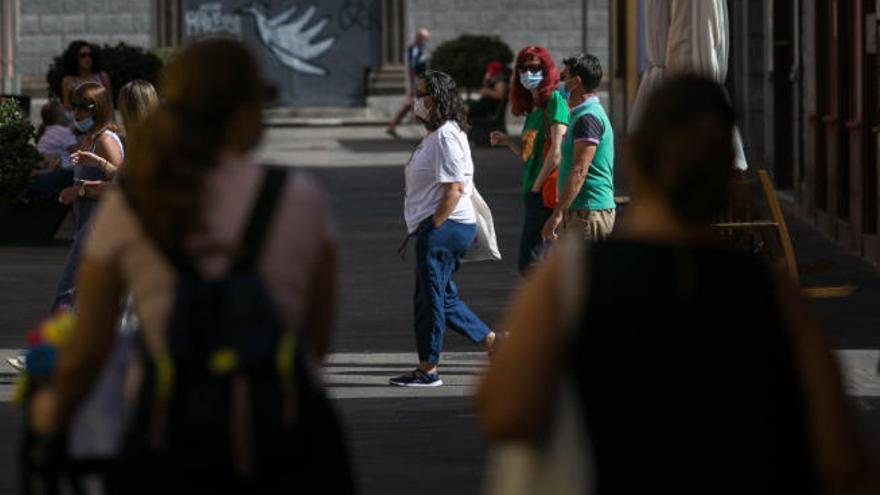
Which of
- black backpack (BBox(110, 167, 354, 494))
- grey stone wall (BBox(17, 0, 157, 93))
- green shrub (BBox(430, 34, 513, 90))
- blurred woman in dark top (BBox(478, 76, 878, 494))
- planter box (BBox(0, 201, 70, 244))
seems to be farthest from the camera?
grey stone wall (BBox(17, 0, 157, 93))

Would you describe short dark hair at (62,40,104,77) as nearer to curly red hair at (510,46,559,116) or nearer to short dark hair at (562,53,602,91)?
curly red hair at (510,46,559,116)

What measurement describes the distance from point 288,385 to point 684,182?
2.71 ft

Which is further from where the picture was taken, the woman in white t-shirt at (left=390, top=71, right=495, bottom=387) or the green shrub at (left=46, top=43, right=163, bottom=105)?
the green shrub at (left=46, top=43, right=163, bottom=105)

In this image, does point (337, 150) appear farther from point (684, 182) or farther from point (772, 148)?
point (684, 182)

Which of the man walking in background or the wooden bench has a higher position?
the man walking in background

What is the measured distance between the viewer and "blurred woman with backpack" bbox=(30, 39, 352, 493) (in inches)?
159

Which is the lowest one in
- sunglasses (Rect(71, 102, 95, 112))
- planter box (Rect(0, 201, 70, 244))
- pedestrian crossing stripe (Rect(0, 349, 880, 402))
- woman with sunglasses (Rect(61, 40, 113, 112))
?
pedestrian crossing stripe (Rect(0, 349, 880, 402))

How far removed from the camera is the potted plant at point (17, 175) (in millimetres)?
17859

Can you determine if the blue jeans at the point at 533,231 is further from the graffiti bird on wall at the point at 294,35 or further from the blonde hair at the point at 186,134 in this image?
the graffiti bird on wall at the point at 294,35

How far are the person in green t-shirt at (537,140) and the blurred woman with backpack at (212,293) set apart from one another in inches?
274

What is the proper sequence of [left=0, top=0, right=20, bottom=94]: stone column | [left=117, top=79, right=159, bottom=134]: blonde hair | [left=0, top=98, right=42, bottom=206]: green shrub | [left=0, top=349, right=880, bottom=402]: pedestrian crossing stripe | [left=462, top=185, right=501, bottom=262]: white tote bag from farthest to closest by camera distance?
[left=0, top=0, right=20, bottom=94]: stone column
[left=0, top=98, right=42, bottom=206]: green shrub
[left=462, top=185, right=501, bottom=262]: white tote bag
[left=0, top=349, right=880, bottom=402]: pedestrian crossing stripe
[left=117, top=79, right=159, bottom=134]: blonde hair

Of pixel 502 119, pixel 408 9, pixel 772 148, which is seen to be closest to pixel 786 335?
pixel 772 148

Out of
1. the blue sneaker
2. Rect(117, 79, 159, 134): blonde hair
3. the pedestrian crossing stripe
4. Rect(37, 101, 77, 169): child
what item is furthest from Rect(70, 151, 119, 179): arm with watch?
Rect(37, 101, 77, 169): child

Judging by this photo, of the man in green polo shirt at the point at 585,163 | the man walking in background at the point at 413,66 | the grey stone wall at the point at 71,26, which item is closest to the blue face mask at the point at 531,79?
the man in green polo shirt at the point at 585,163
